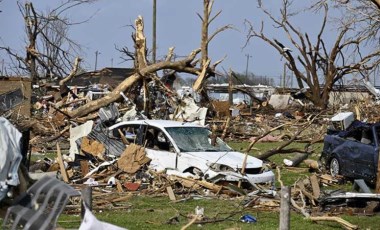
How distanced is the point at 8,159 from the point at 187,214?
6054mm

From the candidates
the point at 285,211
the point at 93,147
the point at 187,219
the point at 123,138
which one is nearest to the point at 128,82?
the point at 123,138

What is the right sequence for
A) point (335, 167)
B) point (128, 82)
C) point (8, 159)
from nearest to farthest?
point (8, 159)
point (335, 167)
point (128, 82)

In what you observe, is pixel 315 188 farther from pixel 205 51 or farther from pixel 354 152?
pixel 205 51

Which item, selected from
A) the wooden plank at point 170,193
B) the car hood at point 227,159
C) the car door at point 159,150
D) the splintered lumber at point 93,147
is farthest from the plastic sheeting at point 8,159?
the splintered lumber at point 93,147

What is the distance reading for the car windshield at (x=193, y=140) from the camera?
50.5 feet

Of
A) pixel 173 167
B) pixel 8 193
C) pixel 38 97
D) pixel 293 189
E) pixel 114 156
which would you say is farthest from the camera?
pixel 38 97

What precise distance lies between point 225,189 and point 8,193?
8.43 m

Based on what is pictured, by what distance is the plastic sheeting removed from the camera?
547cm

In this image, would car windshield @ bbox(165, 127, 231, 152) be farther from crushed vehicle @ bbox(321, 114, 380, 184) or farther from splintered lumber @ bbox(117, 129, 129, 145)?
crushed vehicle @ bbox(321, 114, 380, 184)

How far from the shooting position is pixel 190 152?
15.0 m

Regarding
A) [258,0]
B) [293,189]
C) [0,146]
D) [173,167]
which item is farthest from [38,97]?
[0,146]

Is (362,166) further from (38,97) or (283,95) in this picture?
(283,95)

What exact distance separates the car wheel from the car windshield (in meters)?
3.01

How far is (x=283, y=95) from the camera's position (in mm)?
47125
